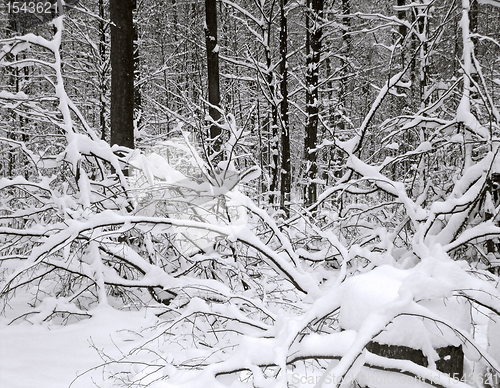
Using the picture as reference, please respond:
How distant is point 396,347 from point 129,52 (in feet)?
18.4

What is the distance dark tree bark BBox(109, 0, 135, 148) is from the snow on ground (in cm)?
307

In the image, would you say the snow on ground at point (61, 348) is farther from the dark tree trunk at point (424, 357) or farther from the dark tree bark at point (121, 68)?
the dark tree bark at point (121, 68)

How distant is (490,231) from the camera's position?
3109 mm

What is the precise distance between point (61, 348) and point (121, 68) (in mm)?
4131

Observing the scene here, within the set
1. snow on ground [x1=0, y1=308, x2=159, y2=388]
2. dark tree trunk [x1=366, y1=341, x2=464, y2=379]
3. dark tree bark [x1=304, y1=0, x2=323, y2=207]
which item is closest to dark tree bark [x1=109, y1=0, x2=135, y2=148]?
snow on ground [x1=0, y1=308, x2=159, y2=388]

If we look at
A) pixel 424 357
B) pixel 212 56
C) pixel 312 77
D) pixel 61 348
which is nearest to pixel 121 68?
pixel 212 56

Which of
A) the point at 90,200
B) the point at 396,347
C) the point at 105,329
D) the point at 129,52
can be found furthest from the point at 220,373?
the point at 129,52

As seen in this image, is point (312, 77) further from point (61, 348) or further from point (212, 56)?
point (61, 348)

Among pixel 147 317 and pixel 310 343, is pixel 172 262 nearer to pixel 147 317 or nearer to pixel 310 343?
pixel 147 317

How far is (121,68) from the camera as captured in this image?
238 inches

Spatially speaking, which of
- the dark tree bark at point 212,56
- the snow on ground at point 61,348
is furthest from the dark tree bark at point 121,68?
the snow on ground at point 61,348

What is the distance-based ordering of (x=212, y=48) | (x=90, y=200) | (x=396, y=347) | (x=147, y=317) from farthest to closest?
(x=212, y=48) → (x=90, y=200) → (x=147, y=317) → (x=396, y=347)

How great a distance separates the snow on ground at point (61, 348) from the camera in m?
2.66

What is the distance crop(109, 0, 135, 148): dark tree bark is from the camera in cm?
601
